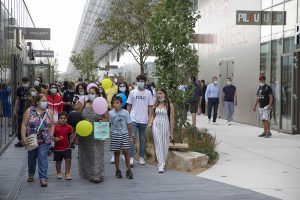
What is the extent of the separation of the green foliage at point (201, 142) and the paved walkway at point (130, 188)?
5.26 ft

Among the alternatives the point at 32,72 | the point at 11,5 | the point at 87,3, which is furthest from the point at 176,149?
the point at 87,3

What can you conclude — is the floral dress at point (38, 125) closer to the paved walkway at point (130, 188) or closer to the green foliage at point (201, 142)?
the paved walkway at point (130, 188)

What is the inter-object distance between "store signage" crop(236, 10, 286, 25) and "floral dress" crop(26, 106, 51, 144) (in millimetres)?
10732

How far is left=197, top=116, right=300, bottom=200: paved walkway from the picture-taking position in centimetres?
897

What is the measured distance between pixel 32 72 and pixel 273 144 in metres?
12.9

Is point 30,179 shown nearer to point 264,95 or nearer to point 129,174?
point 129,174

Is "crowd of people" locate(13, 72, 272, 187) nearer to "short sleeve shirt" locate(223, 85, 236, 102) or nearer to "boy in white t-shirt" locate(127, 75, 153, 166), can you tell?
"boy in white t-shirt" locate(127, 75, 153, 166)

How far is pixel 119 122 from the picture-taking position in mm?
9758

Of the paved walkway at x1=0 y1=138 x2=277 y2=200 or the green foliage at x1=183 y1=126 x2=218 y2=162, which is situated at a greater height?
the green foliage at x1=183 y1=126 x2=218 y2=162

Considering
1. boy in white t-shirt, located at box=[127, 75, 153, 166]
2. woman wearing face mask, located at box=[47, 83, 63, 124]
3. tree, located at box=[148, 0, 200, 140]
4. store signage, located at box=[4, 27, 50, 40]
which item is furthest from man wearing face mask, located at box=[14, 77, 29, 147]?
store signage, located at box=[4, 27, 50, 40]

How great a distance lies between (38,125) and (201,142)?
4518 millimetres

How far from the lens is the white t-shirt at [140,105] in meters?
11.3

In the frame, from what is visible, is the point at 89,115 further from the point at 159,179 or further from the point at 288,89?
the point at 288,89

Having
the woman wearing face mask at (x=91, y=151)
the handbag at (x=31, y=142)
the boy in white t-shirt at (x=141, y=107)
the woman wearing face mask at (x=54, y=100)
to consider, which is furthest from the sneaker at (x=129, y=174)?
the woman wearing face mask at (x=54, y=100)
